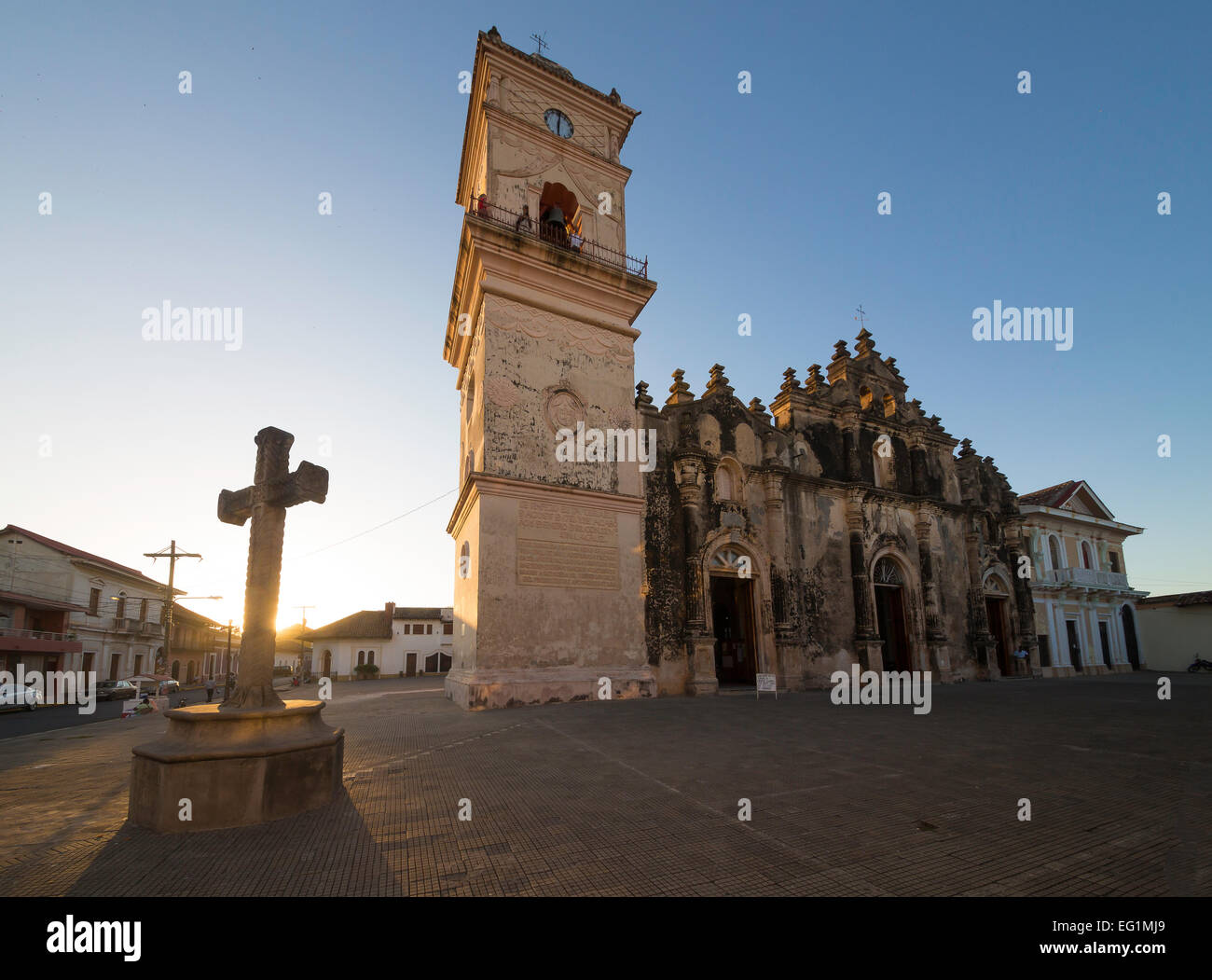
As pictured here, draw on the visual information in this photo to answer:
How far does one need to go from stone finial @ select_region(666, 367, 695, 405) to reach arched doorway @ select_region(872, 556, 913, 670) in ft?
31.2

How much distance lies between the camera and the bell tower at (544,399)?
44.1 feet

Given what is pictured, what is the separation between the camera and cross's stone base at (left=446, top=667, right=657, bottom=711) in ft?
40.8

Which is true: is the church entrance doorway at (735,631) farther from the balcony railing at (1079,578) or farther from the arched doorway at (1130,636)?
the arched doorway at (1130,636)

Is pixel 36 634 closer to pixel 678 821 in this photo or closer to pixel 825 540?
pixel 825 540

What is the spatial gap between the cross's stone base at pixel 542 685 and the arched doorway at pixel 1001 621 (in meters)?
17.6

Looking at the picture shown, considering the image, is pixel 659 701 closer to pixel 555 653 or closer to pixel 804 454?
pixel 555 653

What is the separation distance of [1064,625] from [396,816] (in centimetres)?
3446

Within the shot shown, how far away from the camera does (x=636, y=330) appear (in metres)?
16.9

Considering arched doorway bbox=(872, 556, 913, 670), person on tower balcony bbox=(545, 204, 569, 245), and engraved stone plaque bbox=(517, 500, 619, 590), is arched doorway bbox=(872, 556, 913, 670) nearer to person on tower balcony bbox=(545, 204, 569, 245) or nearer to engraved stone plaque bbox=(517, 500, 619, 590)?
engraved stone plaque bbox=(517, 500, 619, 590)

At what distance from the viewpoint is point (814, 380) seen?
21.8 meters

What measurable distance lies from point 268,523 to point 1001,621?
27.8 meters

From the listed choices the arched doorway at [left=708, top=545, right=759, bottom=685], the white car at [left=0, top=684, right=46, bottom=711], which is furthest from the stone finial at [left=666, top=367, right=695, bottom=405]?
the white car at [left=0, top=684, right=46, bottom=711]

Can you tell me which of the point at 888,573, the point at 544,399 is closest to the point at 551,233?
the point at 544,399

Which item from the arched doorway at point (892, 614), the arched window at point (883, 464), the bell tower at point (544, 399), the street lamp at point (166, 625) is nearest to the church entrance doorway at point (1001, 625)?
the arched doorway at point (892, 614)
